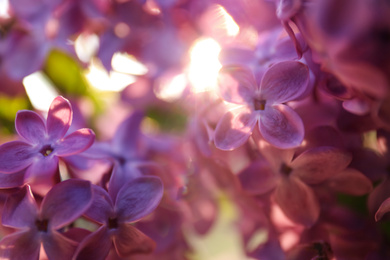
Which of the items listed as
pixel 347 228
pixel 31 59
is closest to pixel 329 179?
pixel 347 228

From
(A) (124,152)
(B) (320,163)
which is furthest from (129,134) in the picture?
(B) (320,163)


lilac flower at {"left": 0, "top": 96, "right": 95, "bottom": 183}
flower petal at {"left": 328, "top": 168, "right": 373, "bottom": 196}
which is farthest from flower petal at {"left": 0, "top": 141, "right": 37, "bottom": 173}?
flower petal at {"left": 328, "top": 168, "right": 373, "bottom": 196}

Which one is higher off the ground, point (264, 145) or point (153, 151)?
point (264, 145)

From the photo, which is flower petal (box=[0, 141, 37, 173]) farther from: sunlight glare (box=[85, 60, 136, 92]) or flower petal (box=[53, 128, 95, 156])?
sunlight glare (box=[85, 60, 136, 92])

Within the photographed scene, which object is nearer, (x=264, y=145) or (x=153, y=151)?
(x=264, y=145)

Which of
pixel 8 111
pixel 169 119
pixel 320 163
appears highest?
pixel 320 163

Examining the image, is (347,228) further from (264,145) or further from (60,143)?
(60,143)

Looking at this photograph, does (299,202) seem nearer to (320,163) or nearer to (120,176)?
(320,163)
